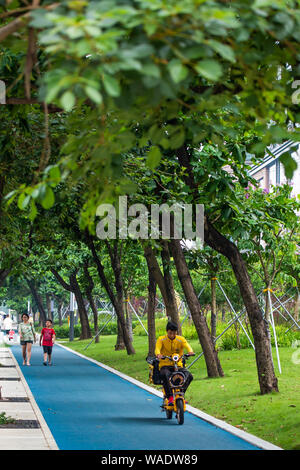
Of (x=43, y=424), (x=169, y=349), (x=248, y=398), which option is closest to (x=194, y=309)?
(x=248, y=398)

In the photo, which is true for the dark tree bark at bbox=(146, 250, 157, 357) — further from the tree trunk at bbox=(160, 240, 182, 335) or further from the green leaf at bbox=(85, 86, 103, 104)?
the green leaf at bbox=(85, 86, 103, 104)

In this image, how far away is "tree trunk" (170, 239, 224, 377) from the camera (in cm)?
1983

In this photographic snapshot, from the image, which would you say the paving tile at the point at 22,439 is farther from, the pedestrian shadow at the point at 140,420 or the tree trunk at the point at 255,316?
the tree trunk at the point at 255,316

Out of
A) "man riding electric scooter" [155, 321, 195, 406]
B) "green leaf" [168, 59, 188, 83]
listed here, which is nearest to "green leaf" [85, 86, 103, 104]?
"green leaf" [168, 59, 188, 83]

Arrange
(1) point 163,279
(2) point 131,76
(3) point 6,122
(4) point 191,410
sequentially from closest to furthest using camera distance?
(2) point 131,76 < (3) point 6,122 < (4) point 191,410 < (1) point 163,279

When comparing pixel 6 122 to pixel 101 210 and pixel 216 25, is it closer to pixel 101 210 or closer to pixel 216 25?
pixel 101 210

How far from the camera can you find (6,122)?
1124 cm

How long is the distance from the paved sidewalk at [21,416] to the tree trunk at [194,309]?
448 centimetres

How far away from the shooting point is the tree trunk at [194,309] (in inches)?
781

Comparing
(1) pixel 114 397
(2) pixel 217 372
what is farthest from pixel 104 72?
(2) pixel 217 372

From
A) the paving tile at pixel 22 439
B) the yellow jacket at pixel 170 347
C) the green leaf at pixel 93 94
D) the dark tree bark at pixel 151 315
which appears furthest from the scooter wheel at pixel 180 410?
the dark tree bark at pixel 151 315

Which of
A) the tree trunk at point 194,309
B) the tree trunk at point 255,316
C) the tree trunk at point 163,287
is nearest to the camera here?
the tree trunk at point 255,316

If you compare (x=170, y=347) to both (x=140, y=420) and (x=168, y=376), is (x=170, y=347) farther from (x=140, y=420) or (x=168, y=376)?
(x=140, y=420)
